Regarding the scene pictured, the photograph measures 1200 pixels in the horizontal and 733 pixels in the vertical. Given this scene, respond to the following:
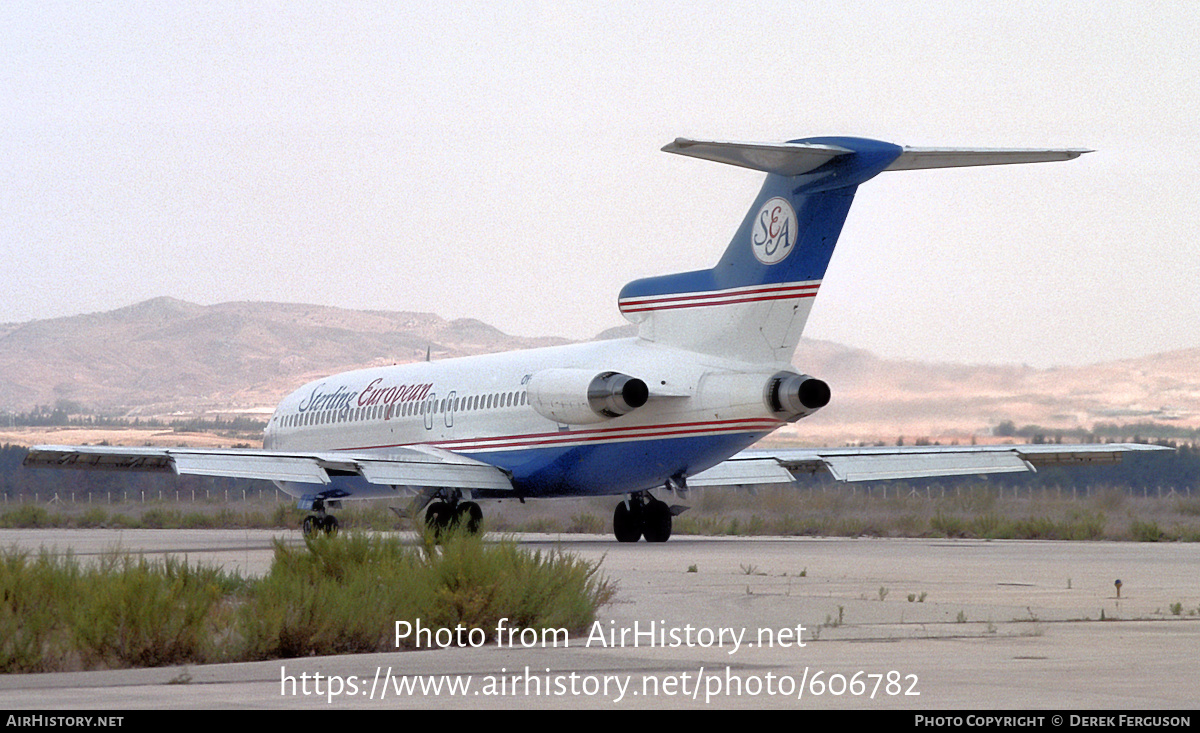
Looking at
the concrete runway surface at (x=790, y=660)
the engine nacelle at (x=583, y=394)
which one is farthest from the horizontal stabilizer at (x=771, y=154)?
the concrete runway surface at (x=790, y=660)

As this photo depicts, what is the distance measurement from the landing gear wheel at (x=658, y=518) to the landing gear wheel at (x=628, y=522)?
0.49ft

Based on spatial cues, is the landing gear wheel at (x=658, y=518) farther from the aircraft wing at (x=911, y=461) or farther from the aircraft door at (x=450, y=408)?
the aircraft door at (x=450, y=408)

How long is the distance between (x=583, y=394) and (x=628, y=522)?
12.4ft

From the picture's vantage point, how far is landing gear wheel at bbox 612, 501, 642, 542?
26859 mm

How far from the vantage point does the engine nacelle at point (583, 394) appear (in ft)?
76.6

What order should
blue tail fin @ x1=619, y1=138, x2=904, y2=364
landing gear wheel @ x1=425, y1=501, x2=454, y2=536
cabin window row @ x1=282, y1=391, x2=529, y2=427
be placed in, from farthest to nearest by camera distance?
cabin window row @ x1=282, y1=391, x2=529, y2=427 < landing gear wheel @ x1=425, y1=501, x2=454, y2=536 < blue tail fin @ x1=619, y1=138, x2=904, y2=364

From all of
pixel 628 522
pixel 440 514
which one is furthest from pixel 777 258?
pixel 440 514

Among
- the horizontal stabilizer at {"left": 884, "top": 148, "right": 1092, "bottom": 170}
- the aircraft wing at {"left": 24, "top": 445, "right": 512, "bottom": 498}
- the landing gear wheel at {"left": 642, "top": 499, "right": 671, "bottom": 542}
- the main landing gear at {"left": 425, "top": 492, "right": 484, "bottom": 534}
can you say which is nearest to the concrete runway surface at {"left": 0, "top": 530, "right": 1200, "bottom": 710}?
the horizontal stabilizer at {"left": 884, "top": 148, "right": 1092, "bottom": 170}

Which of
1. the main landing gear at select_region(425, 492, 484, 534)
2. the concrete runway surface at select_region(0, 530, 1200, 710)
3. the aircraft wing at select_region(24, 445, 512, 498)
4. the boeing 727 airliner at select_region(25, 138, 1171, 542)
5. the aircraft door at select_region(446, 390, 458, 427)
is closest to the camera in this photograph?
the concrete runway surface at select_region(0, 530, 1200, 710)

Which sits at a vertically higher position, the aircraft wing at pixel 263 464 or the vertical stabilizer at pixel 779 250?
the vertical stabilizer at pixel 779 250

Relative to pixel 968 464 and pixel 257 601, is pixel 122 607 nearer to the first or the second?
pixel 257 601

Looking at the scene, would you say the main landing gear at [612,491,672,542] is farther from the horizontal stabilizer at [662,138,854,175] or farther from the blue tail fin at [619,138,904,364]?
the horizontal stabilizer at [662,138,854,175]

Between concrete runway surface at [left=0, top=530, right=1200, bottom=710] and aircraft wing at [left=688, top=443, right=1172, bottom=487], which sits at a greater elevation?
concrete runway surface at [left=0, top=530, right=1200, bottom=710]

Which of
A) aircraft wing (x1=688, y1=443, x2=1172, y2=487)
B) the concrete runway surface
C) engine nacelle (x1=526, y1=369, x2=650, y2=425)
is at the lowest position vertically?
aircraft wing (x1=688, y1=443, x2=1172, y2=487)
